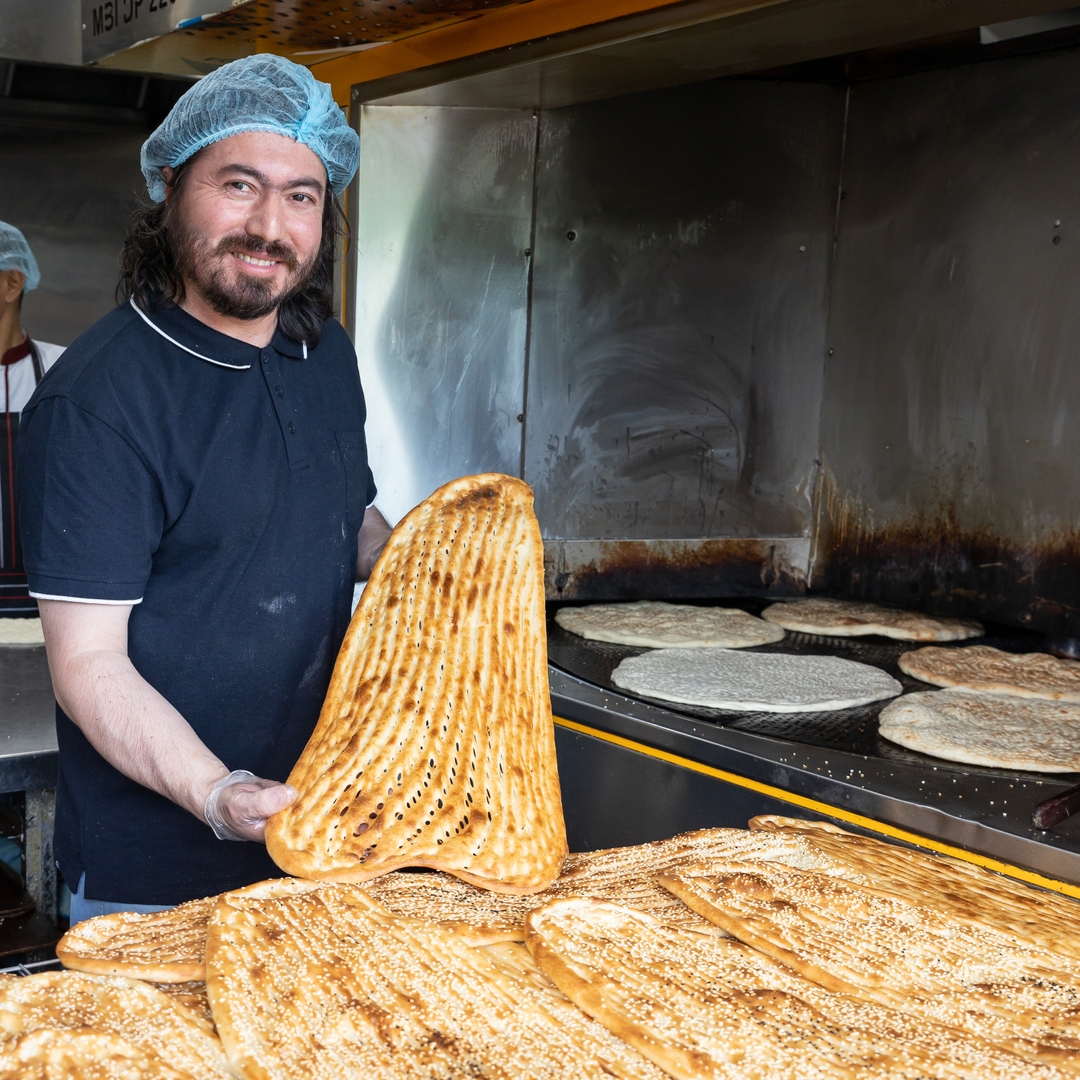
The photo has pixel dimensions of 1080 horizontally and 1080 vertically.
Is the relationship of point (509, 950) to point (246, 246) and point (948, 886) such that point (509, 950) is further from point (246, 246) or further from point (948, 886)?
Result: point (246, 246)

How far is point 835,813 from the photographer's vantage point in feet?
4.91

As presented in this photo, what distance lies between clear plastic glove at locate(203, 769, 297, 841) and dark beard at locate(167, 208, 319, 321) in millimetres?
597

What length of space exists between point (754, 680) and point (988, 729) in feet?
1.30

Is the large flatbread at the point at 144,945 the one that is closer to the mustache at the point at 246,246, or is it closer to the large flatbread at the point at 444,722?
the large flatbread at the point at 444,722

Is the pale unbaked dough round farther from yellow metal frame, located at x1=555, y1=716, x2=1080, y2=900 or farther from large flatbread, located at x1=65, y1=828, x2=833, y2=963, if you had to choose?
large flatbread, located at x1=65, y1=828, x2=833, y2=963

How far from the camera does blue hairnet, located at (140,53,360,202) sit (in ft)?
4.31

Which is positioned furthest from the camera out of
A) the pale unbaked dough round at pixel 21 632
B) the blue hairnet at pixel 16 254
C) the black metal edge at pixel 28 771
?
the blue hairnet at pixel 16 254

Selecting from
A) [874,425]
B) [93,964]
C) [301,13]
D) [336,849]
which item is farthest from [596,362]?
[93,964]

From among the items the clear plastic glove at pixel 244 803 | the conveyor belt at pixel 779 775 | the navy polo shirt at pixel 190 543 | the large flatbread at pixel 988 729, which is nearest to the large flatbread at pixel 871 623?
the conveyor belt at pixel 779 775

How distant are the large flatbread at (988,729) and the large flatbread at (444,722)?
0.74 meters

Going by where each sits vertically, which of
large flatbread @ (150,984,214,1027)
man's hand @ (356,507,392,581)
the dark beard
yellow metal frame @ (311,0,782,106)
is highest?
yellow metal frame @ (311,0,782,106)

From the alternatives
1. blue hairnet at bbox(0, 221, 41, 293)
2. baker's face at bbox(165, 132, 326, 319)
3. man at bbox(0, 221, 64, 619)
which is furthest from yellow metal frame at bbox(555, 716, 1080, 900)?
blue hairnet at bbox(0, 221, 41, 293)

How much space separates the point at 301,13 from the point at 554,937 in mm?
1538

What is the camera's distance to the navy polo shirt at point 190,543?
4.02 ft
